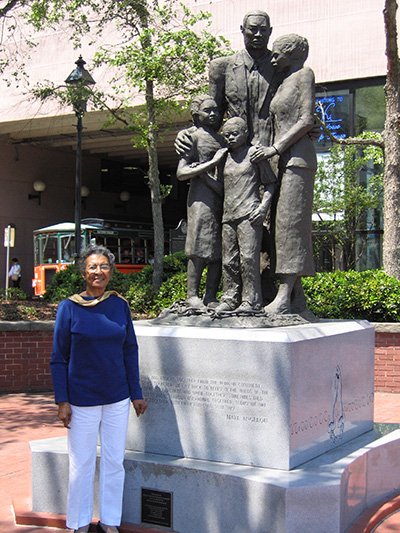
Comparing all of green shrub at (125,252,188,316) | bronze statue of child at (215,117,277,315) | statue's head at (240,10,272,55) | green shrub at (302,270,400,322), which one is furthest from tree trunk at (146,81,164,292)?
statue's head at (240,10,272,55)

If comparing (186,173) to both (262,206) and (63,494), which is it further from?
(63,494)

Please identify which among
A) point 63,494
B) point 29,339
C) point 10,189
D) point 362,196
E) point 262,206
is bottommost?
point 63,494

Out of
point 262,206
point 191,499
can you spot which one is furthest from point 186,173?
point 191,499

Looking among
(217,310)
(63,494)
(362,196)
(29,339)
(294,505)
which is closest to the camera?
(294,505)

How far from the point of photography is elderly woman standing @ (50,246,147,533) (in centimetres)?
428

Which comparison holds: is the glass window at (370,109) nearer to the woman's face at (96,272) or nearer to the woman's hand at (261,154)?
the woman's hand at (261,154)

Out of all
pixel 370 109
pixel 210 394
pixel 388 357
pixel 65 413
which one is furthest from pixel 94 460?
pixel 370 109

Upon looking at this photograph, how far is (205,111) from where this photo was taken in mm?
6070

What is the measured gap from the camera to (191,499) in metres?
4.58

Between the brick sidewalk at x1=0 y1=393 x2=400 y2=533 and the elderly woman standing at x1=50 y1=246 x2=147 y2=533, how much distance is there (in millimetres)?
526

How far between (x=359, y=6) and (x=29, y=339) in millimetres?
14230

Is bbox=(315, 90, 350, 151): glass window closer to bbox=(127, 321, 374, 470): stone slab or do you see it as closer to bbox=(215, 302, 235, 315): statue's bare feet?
bbox=(215, 302, 235, 315): statue's bare feet

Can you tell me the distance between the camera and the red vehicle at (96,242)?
971 inches

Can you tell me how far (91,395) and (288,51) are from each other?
3507 mm
